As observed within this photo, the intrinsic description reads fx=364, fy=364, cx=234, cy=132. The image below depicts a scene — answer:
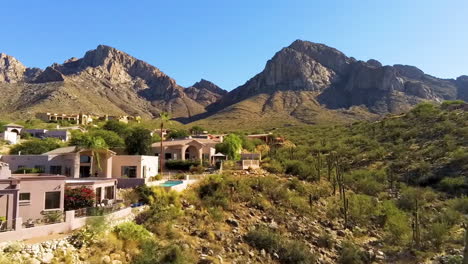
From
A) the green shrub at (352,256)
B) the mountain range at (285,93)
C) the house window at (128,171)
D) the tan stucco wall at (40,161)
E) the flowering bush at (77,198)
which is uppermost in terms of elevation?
the mountain range at (285,93)

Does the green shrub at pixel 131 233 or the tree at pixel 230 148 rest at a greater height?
the tree at pixel 230 148

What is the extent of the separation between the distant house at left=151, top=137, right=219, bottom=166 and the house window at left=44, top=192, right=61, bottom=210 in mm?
22230

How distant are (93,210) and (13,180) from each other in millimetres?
4254

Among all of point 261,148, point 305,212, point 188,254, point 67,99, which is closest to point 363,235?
point 305,212

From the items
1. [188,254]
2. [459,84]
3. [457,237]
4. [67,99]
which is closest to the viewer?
[188,254]

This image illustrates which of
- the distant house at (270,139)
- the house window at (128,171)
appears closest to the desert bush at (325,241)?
the house window at (128,171)

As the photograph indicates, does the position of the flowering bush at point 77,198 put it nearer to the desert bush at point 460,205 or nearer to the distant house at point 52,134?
the desert bush at point 460,205

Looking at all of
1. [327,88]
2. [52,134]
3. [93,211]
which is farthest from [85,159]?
[327,88]

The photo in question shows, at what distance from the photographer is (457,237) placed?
1097 inches

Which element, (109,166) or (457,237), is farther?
(109,166)

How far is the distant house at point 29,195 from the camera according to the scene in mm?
17391

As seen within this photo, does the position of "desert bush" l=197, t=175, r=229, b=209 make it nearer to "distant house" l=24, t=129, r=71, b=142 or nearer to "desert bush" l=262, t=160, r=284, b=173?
"desert bush" l=262, t=160, r=284, b=173

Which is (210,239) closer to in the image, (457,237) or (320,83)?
(457,237)

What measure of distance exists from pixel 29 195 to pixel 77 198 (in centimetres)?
288
